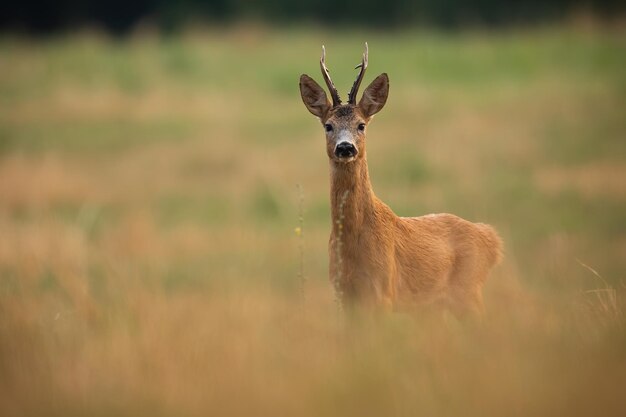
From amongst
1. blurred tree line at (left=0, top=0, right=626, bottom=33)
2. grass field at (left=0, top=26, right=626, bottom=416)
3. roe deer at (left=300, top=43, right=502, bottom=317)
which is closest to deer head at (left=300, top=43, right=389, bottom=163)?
roe deer at (left=300, top=43, right=502, bottom=317)

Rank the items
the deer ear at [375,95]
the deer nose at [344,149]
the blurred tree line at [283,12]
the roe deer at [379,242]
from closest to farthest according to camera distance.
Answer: the roe deer at [379,242] < the deer nose at [344,149] < the deer ear at [375,95] < the blurred tree line at [283,12]

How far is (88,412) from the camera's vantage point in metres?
4.77

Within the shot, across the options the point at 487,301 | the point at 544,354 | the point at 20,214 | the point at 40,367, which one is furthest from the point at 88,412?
the point at 20,214

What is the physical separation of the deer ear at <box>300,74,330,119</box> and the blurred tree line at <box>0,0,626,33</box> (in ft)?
69.5

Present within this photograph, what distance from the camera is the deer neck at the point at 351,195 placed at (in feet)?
24.2

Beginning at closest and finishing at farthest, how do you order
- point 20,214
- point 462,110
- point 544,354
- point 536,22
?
point 544,354 → point 20,214 → point 462,110 → point 536,22

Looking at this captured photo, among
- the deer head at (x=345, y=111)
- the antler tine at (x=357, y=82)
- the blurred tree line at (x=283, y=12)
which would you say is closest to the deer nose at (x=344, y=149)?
the deer head at (x=345, y=111)

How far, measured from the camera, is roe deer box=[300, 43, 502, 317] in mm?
7164

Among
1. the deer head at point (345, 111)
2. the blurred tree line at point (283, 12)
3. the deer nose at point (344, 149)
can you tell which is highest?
the blurred tree line at point (283, 12)

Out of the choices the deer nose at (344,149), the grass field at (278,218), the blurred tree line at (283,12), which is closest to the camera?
the grass field at (278,218)

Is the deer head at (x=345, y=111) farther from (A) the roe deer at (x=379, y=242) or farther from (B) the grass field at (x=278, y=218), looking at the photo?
(B) the grass field at (x=278, y=218)

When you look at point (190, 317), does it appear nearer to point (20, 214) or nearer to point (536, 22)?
point (20, 214)

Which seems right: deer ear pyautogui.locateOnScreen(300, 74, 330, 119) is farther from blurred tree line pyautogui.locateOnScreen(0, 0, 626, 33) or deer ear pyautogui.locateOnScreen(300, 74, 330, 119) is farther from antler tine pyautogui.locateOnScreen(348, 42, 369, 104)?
blurred tree line pyautogui.locateOnScreen(0, 0, 626, 33)

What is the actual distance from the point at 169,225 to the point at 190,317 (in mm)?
9587
